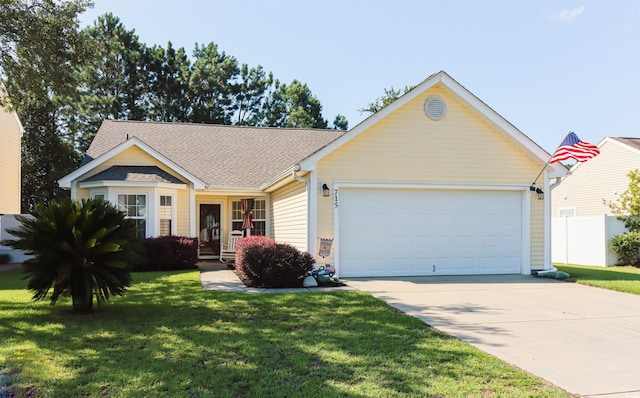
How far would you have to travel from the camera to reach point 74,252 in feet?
24.0

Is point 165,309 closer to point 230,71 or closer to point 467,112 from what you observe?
point 467,112

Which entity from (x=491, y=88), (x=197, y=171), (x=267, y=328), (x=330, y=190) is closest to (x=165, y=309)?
(x=267, y=328)

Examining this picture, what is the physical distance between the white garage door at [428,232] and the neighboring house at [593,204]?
4.47 m

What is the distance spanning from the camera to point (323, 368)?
4.90 metres

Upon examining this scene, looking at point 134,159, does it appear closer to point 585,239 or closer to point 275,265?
point 275,265

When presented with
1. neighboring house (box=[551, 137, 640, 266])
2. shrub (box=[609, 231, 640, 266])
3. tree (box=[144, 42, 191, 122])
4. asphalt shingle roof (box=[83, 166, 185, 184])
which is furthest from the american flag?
tree (box=[144, 42, 191, 122])

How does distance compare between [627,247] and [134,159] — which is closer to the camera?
[134,159]

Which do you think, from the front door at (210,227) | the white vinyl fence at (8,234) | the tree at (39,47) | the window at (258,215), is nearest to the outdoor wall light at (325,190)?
the window at (258,215)

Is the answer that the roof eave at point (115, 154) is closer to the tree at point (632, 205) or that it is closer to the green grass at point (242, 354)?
the green grass at point (242, 354)

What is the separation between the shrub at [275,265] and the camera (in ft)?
34.4

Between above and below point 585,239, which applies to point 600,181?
above

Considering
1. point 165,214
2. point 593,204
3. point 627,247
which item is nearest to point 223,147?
point 165,214

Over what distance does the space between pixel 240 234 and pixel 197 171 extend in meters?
2.72

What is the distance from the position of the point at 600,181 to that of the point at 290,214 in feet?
58.7
